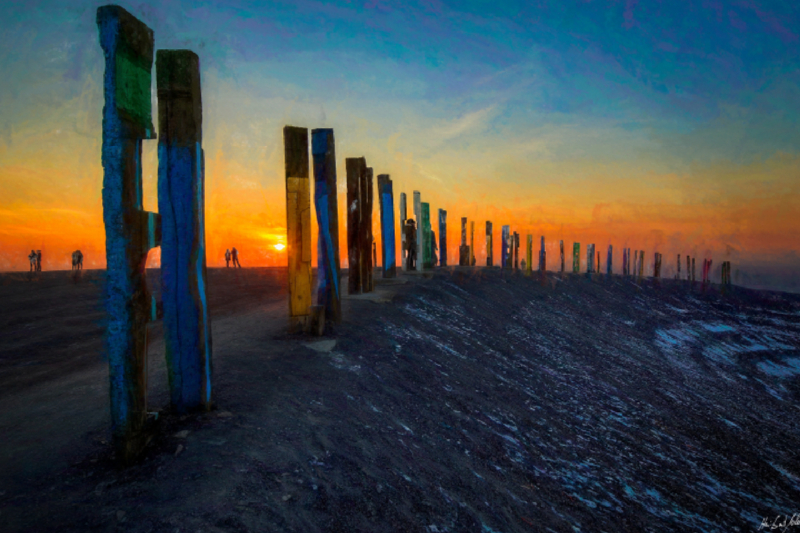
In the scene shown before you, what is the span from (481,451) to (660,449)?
3.47 meters

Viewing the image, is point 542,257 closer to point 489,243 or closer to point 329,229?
point 489,243

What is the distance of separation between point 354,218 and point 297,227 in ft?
8.70

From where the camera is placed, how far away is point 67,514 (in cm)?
252

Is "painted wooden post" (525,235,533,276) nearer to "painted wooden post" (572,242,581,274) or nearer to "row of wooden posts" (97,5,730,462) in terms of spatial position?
"painted wooden post" (572,242,581,274)

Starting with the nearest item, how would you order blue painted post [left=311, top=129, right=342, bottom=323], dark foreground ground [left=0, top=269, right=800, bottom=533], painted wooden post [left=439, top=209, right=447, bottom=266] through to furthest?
1. dark foreground ground [left=0, top=269, right=800, bottom=533]
2. blue painted post [left=311, top=129, right=342, bottom=323]
3. painted wooden post [left=439, top=209, right=447, bottom=266]

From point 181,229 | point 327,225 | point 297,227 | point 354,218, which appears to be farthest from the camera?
point 354,218

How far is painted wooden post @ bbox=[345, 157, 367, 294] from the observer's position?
894 cm

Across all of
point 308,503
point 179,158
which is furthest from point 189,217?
point 308,503

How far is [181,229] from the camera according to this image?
3707 millimetres

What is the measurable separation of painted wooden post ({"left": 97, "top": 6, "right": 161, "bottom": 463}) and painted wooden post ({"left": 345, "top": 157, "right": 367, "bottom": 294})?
18.9ft

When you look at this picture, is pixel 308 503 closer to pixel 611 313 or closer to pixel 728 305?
pixel 611 313

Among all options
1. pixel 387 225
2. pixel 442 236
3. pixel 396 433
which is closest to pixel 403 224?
pixel 387 225

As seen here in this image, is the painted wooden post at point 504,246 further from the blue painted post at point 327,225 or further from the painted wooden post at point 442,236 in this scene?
the blue painted post at point 327,225

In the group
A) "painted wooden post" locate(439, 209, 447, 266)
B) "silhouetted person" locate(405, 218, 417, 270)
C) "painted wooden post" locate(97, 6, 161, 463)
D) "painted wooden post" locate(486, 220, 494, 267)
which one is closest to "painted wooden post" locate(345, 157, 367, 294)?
"painted wooden post" locate(97, 6, 161, 463)
